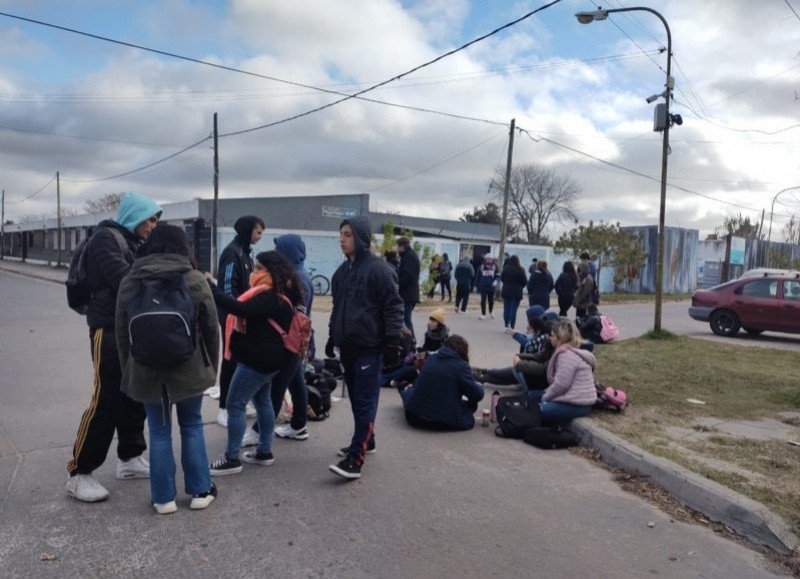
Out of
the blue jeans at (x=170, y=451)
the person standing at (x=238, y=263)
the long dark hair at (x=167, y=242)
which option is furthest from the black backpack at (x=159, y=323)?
the person standing at (x=238, y=263)

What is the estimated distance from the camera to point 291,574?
3.25 meters

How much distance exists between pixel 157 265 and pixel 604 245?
89.8 ft

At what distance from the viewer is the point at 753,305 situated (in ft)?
49.7

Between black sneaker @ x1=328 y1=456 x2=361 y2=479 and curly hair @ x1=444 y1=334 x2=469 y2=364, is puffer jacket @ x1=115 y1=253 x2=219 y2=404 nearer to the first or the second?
black sneaker @ x1=328 y1=456 x2=361 y2=479

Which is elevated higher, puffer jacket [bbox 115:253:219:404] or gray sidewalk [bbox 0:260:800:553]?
puffer jacket [bbox 115:253:219:404]

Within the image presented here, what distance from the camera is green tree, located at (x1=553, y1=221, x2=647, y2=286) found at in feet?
94.7

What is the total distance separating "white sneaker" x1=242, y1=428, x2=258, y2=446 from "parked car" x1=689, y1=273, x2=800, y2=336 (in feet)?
44.8

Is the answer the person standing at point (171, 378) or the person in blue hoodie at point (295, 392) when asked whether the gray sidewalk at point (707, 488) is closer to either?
the person in blue hoodie at point (295, 392)

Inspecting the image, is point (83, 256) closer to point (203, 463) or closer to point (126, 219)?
point (126, 219)

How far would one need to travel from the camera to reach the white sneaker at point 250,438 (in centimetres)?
527

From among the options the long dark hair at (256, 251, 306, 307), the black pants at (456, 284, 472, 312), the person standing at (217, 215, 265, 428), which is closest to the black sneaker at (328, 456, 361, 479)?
the long dark hair at (256, 251, 306, 307)

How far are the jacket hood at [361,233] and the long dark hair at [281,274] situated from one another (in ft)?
1.66

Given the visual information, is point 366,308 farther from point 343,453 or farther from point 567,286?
point 567,286

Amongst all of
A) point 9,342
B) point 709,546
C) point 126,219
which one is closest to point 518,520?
point 709,546
